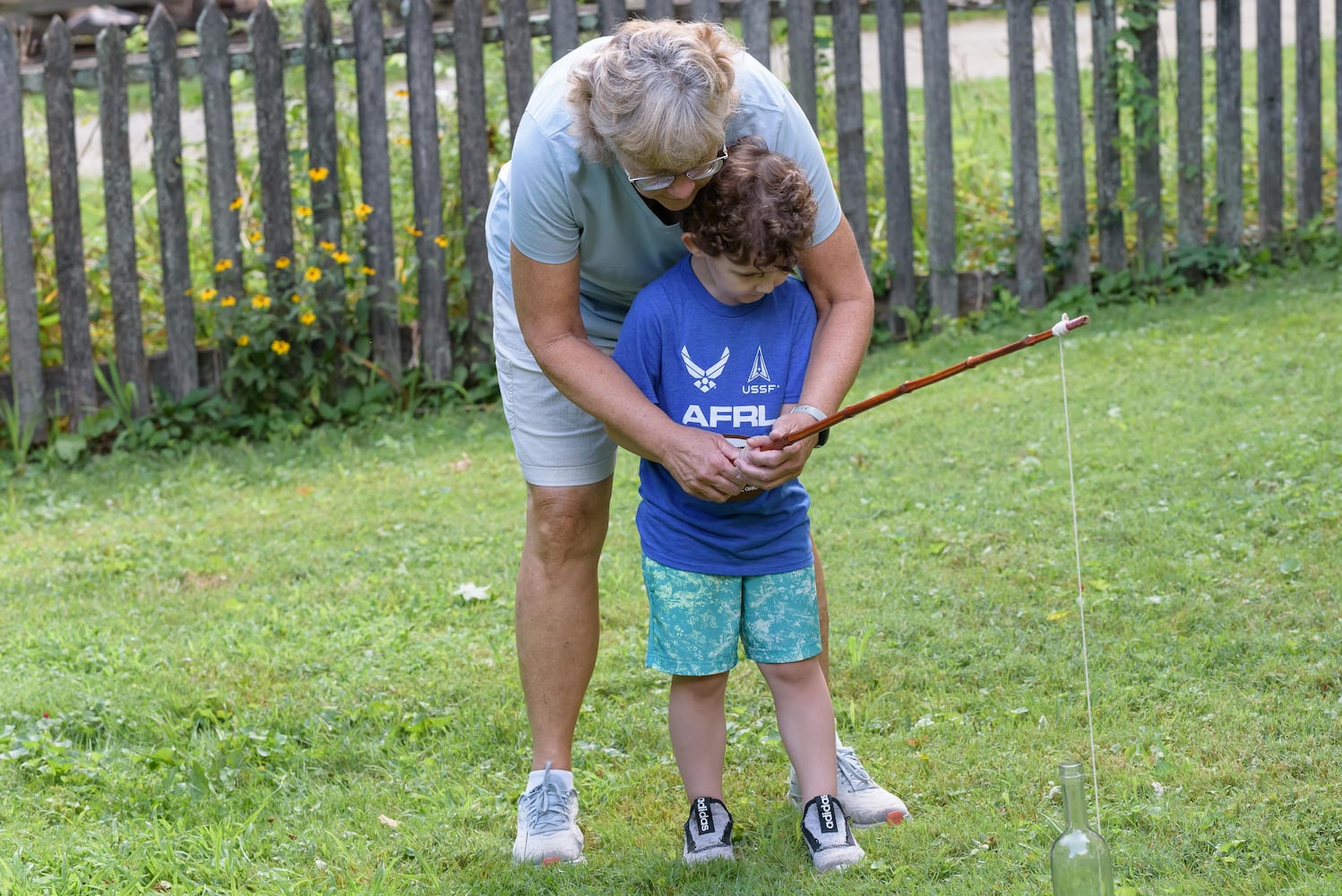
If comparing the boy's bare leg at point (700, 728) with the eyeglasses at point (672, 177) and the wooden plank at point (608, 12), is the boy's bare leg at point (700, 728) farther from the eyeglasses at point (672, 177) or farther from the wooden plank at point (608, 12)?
the wooden plank at point (608, 12)

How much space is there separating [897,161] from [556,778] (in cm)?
420

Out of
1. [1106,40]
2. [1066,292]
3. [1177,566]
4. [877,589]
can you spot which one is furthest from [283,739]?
[1106,40]

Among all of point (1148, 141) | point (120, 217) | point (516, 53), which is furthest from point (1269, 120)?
point (120, 217)

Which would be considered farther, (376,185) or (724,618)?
(376,185)

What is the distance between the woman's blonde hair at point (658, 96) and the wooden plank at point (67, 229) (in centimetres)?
405

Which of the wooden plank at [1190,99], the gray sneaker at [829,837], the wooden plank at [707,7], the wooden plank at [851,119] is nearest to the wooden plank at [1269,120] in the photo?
the wooden plank at [1190,99]

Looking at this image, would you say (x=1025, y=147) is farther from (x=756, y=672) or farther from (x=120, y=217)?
(x=120, y=217)

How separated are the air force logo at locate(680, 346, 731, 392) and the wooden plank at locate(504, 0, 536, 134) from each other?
145 inches

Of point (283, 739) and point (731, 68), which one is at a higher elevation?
point (731, 68)

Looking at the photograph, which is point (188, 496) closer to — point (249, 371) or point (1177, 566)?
point (249, 371)

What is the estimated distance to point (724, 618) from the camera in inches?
106

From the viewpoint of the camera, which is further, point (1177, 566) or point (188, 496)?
A: point (188, 496)

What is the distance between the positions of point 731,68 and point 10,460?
14.7 feet

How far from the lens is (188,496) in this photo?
537 centimetres
